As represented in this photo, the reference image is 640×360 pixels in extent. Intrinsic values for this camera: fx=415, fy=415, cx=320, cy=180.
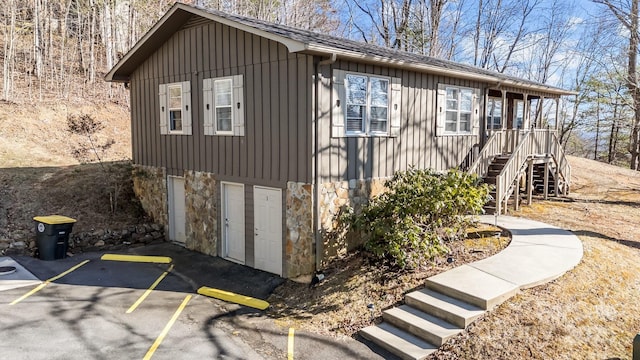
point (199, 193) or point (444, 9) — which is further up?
point (444, 9)

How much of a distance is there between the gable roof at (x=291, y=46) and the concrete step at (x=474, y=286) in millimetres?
4476

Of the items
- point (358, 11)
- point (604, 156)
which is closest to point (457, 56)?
point (358, 11)

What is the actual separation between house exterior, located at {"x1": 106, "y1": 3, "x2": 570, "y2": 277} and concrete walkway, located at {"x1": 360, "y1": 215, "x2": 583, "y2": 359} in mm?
2478

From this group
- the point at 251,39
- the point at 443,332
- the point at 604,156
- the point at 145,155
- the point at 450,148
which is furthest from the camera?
the point at 604,156

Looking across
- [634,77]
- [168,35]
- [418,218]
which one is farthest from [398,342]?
[634,77]

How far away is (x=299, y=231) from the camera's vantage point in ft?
28.3

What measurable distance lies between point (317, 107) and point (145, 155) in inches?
289

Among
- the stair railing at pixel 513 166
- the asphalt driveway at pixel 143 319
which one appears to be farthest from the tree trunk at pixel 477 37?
the asphalt driveway at pixel 143 319

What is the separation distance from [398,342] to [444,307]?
900 millimetres

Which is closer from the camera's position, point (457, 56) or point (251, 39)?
point (251, 39)

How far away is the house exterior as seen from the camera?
8477 millimetres

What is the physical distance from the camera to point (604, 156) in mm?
34406

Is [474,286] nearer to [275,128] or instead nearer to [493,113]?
[275,128]

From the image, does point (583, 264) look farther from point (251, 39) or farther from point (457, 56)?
point (457, 56)
